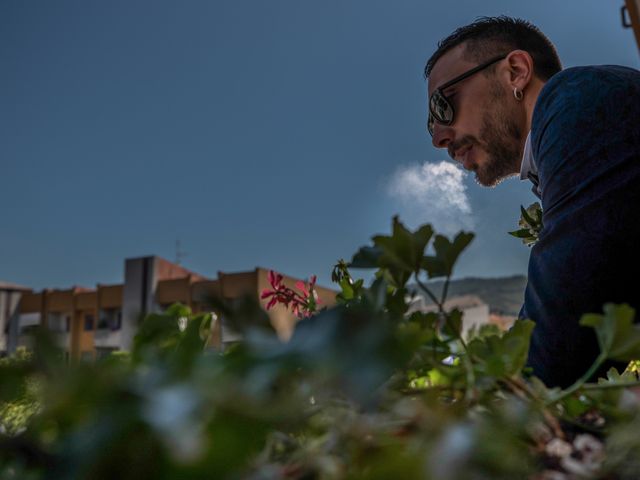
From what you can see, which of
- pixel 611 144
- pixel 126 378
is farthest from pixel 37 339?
pixel 611 144

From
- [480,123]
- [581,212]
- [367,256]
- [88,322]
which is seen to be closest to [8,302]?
[88,322]

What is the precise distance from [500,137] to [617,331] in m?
2.14

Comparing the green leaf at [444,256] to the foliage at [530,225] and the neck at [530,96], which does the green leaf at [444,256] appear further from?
the neck at [530,96]

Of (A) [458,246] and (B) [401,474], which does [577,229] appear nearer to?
(A) [458,246]

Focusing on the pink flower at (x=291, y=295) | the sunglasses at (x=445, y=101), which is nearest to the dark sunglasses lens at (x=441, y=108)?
the sunglasses at (x=445, y=101)

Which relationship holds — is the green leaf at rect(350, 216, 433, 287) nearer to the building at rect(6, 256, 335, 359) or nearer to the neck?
the neck

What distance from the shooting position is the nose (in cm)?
244

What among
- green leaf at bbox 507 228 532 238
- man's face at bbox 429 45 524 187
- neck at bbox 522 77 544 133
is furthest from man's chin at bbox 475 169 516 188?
green leaf at bbox 507 228 532 238

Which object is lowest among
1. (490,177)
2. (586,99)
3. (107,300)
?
(586,99)

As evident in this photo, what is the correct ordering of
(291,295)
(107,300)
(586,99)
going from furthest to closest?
1. (107,300)
2. (586,99)
3. (291,295)

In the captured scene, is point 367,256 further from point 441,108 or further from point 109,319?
point 109,319

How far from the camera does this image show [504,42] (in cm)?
236

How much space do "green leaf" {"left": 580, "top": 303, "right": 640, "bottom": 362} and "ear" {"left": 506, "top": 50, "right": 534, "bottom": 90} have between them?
210 centimetres

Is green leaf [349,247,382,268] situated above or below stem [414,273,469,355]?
above
